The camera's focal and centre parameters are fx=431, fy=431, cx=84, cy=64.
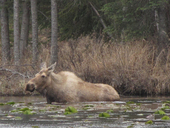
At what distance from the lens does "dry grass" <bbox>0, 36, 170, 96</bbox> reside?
63.9 ft

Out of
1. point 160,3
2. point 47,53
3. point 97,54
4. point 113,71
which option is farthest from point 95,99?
point 47,53

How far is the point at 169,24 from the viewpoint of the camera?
23359 mm

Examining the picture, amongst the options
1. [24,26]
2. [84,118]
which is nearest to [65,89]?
[84,118]

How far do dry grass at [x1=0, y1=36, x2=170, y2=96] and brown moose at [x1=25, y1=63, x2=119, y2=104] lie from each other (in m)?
3.00

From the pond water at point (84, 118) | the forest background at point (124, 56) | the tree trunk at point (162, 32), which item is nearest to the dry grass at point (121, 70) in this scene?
the forest background at point (124, 56)

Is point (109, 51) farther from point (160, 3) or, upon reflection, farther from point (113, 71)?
point (160, 3)

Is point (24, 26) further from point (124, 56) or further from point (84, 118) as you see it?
point (84, 118)

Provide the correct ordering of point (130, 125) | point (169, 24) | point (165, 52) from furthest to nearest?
point (169, 24)
point (165, 52)
point (130, 125)

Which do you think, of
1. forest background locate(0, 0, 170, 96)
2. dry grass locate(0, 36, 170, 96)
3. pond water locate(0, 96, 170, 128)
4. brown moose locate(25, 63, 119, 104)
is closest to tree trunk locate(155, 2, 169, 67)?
forest background locate(0, 0, 170, 96)

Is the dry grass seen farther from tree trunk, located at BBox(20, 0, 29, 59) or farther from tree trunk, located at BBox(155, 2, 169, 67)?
tree trunk, located at BBox(20, 0, 29, 59)

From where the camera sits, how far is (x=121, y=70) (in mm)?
19688

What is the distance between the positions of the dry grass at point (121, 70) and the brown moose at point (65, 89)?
3.00 metres

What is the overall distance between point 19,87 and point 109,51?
4741 millimetres

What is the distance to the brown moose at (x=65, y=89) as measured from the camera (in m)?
16.0
